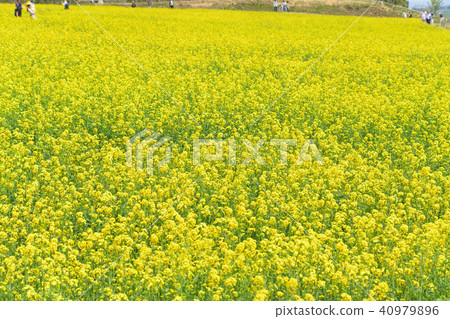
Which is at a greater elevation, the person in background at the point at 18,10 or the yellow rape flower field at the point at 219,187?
the person in background at the point at 18,10

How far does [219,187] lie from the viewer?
29.7 ft

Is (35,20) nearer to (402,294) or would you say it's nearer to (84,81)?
(84,81)

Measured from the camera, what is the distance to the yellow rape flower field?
638 cm

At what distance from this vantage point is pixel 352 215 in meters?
8.20

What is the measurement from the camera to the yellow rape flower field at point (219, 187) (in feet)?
20.9

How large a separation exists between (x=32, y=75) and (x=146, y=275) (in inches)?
487

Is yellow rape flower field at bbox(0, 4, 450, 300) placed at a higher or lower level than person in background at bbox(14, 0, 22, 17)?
lower

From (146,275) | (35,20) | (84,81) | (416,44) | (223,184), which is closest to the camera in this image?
(146,275)

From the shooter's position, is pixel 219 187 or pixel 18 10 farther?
pixel 18 10

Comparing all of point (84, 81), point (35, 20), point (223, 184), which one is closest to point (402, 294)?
point (223, 184)

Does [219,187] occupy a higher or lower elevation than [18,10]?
lower

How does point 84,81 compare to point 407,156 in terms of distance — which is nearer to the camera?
point 407,156

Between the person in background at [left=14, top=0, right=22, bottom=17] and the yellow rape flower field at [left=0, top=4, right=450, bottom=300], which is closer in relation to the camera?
the yellow rape flower field at [left=0, top=4, right=450, bottom=300]

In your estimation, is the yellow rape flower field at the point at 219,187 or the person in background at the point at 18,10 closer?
the yellow rape flower field at the point at 219,187
